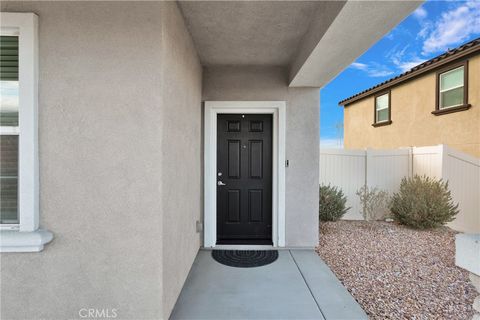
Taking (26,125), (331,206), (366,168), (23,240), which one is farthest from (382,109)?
(23,240)

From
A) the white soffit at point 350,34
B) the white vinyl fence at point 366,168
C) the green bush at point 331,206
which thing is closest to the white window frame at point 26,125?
the white soffit at point 350,34

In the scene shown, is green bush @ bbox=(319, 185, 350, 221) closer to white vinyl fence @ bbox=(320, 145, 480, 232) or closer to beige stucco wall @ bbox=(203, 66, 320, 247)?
white vinyl fence @ bbox=(320, 145, 480, 232)

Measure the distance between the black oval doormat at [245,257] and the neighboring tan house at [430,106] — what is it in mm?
Answer: 5706

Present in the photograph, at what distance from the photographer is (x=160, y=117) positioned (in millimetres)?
1892

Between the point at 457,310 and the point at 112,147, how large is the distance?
351 centimetres

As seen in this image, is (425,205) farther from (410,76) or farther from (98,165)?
(98,165)

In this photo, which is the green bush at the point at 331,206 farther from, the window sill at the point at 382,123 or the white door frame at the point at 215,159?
the window sill at the point at 382,123

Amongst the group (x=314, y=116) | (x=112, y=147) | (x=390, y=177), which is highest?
(x=314, y=116)

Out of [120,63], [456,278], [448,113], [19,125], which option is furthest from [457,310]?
[448,113]

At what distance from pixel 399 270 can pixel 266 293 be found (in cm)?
188

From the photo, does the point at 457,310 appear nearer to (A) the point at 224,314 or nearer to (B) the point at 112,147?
(A) the point at 224,314

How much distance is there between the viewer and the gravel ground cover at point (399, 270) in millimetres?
2368

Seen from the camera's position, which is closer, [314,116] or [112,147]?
[112,147]

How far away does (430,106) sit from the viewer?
672 cm
